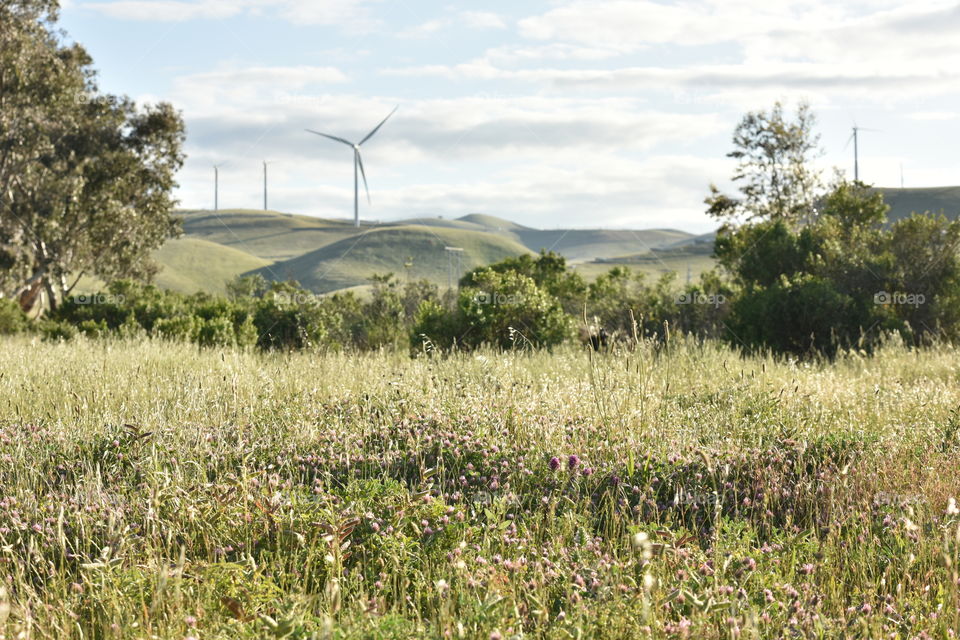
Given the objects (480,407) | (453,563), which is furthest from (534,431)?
(453,563)

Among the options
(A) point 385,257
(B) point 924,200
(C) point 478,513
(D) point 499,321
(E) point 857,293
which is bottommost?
(C) point 478,513

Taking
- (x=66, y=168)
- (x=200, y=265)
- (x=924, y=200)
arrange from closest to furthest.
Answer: (x=66, y=168) < (x=200, y=265) < (x=924, y=200)

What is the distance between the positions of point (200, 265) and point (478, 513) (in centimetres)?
14364

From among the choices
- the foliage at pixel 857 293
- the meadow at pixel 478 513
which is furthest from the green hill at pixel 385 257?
the meadow at pixel 478 513

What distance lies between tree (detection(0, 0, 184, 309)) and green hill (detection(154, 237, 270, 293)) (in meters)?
95.6

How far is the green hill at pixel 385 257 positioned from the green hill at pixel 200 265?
5.80 metres

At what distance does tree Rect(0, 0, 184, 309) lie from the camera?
25109 mm

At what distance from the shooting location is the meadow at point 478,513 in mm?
3230

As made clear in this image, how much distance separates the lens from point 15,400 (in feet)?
23.1

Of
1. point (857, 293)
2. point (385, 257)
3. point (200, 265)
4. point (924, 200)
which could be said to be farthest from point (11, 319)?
point (924, 200)

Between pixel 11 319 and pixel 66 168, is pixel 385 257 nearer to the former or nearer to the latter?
pixel 66 168

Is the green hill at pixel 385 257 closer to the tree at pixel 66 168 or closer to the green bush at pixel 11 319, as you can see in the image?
the tree at pixel 66 168

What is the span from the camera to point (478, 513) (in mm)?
4496

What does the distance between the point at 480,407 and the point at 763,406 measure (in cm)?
257
